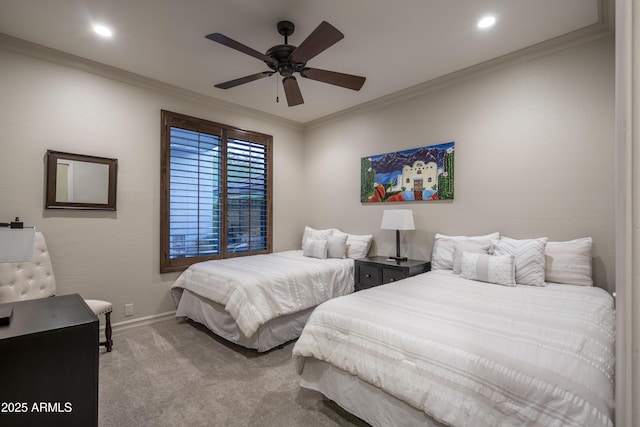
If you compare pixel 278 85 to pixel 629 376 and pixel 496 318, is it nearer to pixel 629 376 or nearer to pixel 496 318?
pixel 496 318

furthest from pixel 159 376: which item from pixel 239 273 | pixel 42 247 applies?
pixel 42 247

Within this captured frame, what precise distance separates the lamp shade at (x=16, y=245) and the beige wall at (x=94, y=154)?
78.0 inches

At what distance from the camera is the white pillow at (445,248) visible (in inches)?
124

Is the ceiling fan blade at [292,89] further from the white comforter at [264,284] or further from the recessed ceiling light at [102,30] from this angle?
the white comforter at [264,284]

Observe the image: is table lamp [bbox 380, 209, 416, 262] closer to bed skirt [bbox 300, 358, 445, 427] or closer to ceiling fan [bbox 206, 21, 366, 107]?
ceiling fan [bbox 206, 21, 366, 107]

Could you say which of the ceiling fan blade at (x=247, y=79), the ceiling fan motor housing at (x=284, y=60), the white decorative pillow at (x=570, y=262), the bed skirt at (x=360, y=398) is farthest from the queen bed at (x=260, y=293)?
the white decorative pillow at (x=570, y=262)

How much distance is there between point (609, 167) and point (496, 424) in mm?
2502

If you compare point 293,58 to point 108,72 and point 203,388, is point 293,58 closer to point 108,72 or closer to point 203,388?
point 108,72

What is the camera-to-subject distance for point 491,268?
2600 mm

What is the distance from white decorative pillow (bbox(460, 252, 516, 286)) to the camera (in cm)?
255

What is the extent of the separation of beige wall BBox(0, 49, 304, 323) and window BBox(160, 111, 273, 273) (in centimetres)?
14

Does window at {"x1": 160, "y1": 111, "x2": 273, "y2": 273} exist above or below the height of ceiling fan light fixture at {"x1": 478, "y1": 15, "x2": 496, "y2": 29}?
below

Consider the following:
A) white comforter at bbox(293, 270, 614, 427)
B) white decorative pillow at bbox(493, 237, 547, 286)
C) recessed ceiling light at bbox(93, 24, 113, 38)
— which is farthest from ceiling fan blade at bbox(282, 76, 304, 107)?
white decorative pillow at bbox(493, 237, 547, 286)

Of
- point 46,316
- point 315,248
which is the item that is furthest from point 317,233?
point 46,316
